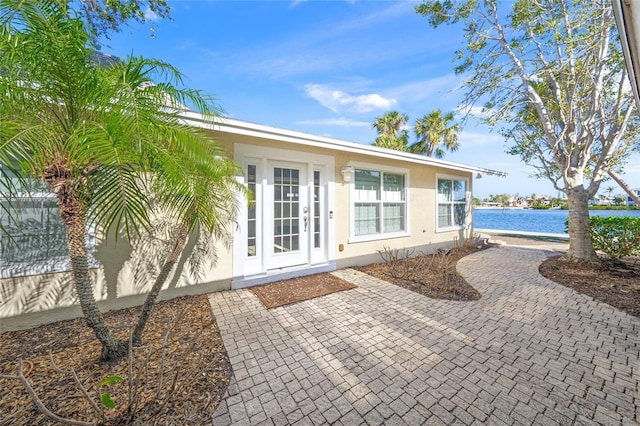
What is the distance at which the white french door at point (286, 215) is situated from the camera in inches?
203

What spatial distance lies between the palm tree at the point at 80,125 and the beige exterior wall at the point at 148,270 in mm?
1687

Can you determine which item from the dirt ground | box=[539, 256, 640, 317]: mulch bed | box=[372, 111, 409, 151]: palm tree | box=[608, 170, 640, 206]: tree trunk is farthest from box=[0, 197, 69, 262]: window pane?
box=[372, 111, 409, 151]: palm tree

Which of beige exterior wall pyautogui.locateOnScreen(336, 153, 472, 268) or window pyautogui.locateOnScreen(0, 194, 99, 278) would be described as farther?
beige exterior wall pyautogui.locateOnScreen(336, 153, 472, 268)

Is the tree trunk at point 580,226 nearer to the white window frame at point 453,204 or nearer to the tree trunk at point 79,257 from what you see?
the white window frame at point 453,204

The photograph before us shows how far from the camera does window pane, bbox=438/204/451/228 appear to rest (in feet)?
28.9

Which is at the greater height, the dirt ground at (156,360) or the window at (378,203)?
the window at (378,203)

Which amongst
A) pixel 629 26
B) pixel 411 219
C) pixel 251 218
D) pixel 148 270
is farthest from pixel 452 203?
pixel 148 270

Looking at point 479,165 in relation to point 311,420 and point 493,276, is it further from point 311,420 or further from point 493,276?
point 311,420

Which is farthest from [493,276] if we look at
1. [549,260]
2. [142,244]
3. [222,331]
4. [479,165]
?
[142,244]

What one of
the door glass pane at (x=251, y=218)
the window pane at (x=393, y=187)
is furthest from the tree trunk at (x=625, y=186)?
the door glass pane at (x=251, y=218)

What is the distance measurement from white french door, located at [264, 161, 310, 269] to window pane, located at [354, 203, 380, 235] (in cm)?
158

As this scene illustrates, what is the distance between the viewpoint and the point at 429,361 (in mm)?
2639

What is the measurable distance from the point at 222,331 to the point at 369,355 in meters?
1.91

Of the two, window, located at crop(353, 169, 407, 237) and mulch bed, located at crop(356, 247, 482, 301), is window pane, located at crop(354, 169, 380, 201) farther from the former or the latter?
mulch bed, located at crop(356, 247, 482, 301)
